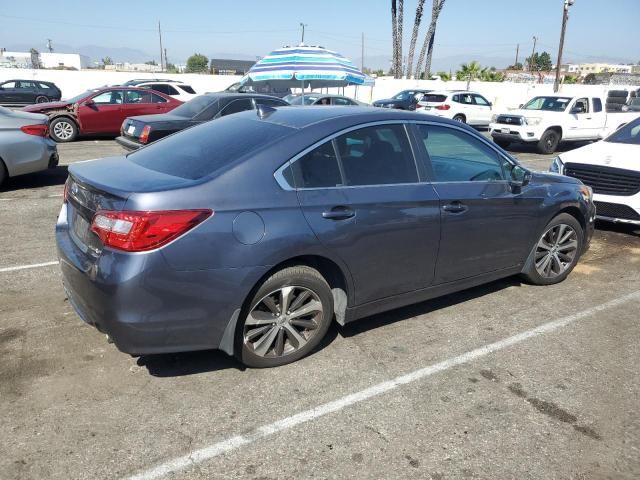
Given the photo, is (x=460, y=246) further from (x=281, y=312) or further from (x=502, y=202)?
(x=281, y=312)

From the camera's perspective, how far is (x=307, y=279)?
3449 mm

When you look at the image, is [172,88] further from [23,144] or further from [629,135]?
[629,135]

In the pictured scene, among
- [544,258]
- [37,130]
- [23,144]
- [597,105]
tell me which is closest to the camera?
[544,258]

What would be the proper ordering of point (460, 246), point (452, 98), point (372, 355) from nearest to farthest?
point (372, 355) → point (460, 246) → point (452, 98)

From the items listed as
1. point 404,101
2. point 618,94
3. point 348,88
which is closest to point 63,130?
point 404,101

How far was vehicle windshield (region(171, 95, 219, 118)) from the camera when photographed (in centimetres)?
1122

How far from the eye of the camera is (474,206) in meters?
4.20

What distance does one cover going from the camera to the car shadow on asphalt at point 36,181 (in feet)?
29.1

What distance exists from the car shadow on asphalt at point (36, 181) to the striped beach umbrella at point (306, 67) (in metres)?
7.79

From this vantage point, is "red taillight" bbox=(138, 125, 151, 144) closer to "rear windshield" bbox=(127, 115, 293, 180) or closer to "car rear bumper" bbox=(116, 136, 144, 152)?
"car rear bumper" bbox=(116, 136, 144, 152)

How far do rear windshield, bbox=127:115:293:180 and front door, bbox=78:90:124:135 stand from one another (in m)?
11.9

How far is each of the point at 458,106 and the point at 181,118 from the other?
43.8 ft

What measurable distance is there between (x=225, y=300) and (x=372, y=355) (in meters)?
1.19

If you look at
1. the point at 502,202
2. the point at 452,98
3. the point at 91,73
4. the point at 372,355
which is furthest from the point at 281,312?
the point at 91,73
